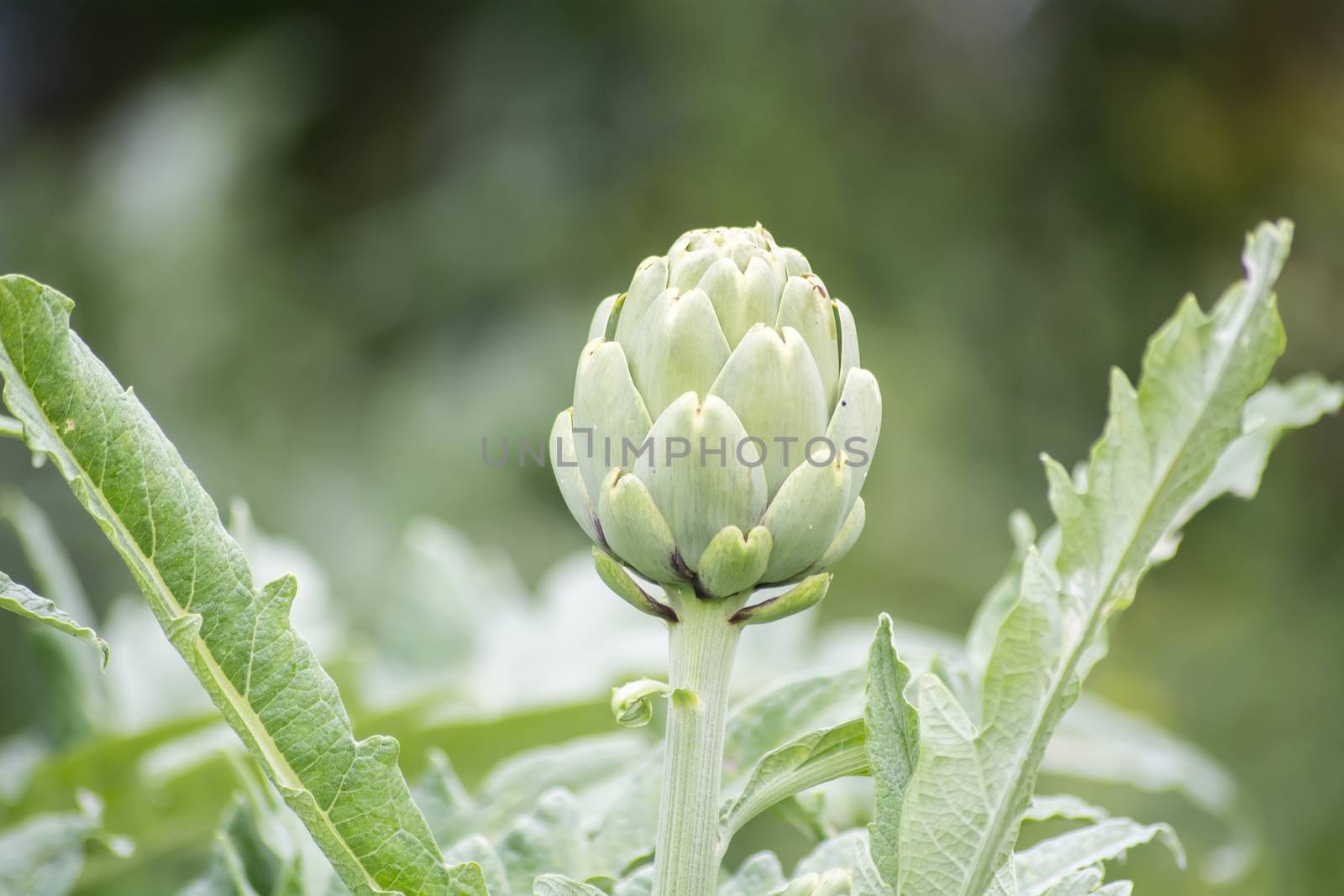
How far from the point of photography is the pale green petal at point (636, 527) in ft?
1.12

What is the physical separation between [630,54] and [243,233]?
73cm

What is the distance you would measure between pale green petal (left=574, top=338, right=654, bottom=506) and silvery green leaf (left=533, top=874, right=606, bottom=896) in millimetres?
107

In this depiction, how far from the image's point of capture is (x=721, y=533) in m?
0.34

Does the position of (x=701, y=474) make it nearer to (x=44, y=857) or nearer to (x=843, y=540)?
(x=843, y=540)

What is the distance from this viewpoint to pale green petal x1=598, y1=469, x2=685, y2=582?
342mm

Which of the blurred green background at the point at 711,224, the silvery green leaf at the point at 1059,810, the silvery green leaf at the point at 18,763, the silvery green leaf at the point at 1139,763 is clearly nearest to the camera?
the silvery green leaf at the point at 1059,810

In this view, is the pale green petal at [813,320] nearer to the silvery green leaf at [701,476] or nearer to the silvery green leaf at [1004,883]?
the silvery green leaf at [701,476]

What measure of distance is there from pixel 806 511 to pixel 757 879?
15 cm

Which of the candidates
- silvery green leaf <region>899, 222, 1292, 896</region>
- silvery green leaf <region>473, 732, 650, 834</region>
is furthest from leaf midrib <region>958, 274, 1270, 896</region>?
silvery green leaf <region>473, 732, 650, 834</region>

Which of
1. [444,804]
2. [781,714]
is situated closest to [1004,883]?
[781,714]

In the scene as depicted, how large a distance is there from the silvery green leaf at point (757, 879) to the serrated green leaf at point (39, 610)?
213 millimetres

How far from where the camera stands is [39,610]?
33 centimetres

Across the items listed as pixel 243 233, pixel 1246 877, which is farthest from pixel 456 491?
pixel 1246 877

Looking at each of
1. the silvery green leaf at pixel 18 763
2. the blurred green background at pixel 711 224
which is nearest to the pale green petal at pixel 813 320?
the silvery green leaf at pixel 18 763
